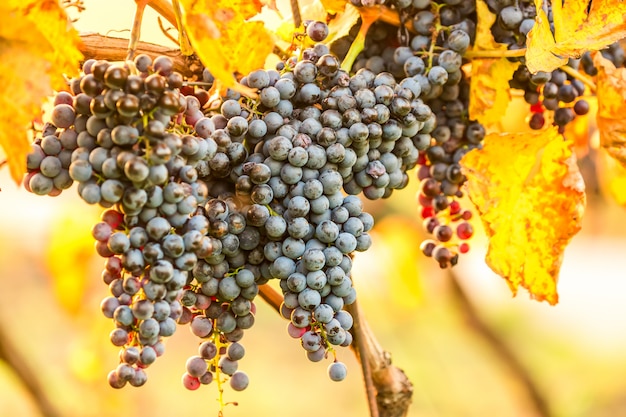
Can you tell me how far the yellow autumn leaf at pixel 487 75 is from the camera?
0.78m

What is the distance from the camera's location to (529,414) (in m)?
2.37

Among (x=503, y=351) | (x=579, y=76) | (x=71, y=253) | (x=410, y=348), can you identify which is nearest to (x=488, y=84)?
(x=579, y=76)

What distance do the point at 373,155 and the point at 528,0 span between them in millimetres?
286

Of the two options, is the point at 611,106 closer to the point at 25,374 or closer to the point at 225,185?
the point at 225,185

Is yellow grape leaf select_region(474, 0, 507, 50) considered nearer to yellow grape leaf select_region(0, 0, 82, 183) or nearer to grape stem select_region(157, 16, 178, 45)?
grape stem select_region(157, 16, 178, 45)

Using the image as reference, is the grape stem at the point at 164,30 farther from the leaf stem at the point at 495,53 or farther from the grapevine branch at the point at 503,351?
the grapevine branch at the point at 503,351

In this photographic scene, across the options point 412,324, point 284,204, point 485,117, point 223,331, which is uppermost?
point 412,324

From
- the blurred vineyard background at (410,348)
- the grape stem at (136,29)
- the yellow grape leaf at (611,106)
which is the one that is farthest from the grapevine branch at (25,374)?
the blurred vineyard background at (410,348)

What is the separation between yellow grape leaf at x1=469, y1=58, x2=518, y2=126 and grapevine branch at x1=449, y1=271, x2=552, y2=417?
1428mm

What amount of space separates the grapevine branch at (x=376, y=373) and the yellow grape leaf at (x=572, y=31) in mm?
337

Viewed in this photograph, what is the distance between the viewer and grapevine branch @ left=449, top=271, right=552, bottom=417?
2.21m

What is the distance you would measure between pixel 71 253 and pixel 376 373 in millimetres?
1300

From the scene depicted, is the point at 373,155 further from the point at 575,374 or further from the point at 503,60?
the point at 575,374

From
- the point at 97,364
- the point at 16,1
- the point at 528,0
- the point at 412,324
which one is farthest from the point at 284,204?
the point at 412,324
